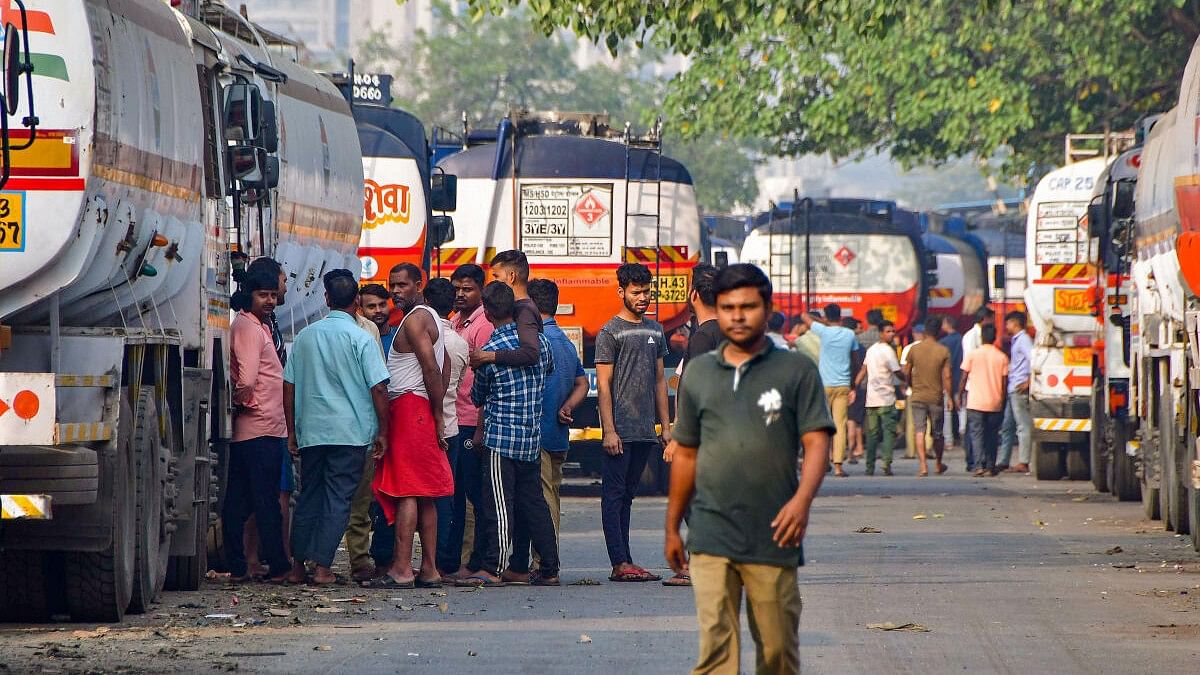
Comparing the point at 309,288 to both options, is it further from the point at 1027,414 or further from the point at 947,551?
the point at 1027,414

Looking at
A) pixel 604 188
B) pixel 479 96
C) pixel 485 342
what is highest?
pixel 479 96

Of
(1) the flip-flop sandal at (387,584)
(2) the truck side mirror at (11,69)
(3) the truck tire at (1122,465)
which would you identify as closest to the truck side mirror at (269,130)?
(1) the flip-flop sandal at (387,584)

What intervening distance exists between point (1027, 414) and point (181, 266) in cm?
1558

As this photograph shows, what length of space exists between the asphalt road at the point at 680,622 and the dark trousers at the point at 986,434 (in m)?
9.37

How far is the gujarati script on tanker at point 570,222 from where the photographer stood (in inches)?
774

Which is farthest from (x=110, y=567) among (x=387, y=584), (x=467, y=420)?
(x=467, y=420)

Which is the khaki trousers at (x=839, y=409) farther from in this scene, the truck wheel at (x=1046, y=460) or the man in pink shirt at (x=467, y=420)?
the man in pink shirt at (x=467, y=420)

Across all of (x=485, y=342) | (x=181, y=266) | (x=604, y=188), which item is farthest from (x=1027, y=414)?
(x=181, y=266)

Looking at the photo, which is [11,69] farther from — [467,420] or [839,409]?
[839,409]

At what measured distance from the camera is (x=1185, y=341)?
14.4 m

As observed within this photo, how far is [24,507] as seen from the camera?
8891mm

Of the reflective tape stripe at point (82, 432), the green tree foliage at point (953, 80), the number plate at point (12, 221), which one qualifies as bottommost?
the reflective tape stripe at point (82, 432)

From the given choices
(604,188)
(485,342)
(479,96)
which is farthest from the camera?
(479,96)

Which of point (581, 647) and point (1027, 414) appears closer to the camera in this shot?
point (581, 647)
